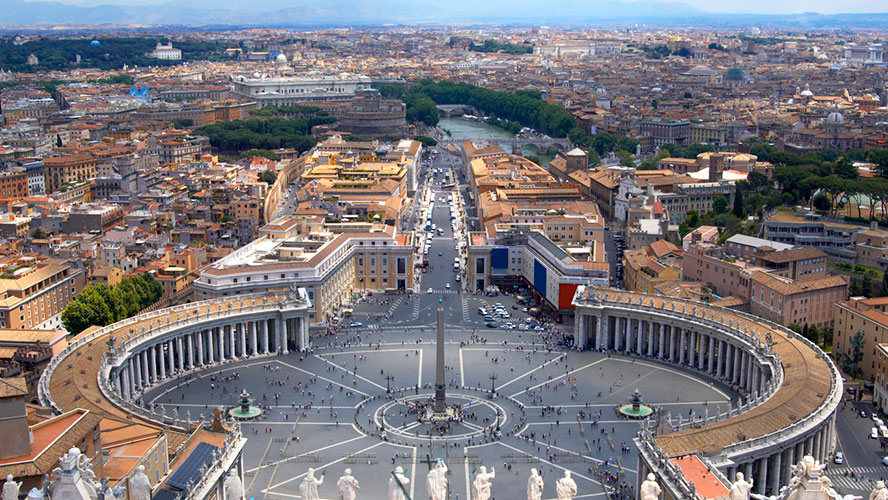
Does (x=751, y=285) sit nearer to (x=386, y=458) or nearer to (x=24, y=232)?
(x=386, y=458)

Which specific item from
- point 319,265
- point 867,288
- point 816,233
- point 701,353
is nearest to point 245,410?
point 319,265

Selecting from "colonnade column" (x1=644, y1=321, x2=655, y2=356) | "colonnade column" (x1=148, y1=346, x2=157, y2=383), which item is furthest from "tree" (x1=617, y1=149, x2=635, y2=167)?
"colonnade column" (x1=148, y1=346, x2=157, y2=383)

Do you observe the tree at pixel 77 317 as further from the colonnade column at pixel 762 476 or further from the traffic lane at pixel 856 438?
the traffic lane at pixel 856 438

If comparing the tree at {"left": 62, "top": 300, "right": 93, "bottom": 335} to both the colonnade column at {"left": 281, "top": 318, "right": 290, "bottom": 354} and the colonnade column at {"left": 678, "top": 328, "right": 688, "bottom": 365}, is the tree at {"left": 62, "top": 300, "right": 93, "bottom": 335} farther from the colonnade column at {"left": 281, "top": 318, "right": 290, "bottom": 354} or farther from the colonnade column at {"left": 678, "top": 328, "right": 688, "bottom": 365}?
the colonnade column at {"left": 678, "top": 328, "right": 688, "bottom": 365}

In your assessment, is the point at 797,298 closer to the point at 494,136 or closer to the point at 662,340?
the point at 662,340

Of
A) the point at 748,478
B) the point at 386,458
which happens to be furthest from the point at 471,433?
the point at 748,478

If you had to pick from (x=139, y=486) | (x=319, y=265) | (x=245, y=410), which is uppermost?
(x=139, y=486)

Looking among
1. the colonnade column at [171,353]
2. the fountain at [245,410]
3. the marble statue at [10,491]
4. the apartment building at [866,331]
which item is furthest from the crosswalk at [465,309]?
the marble statue at [10,491]
